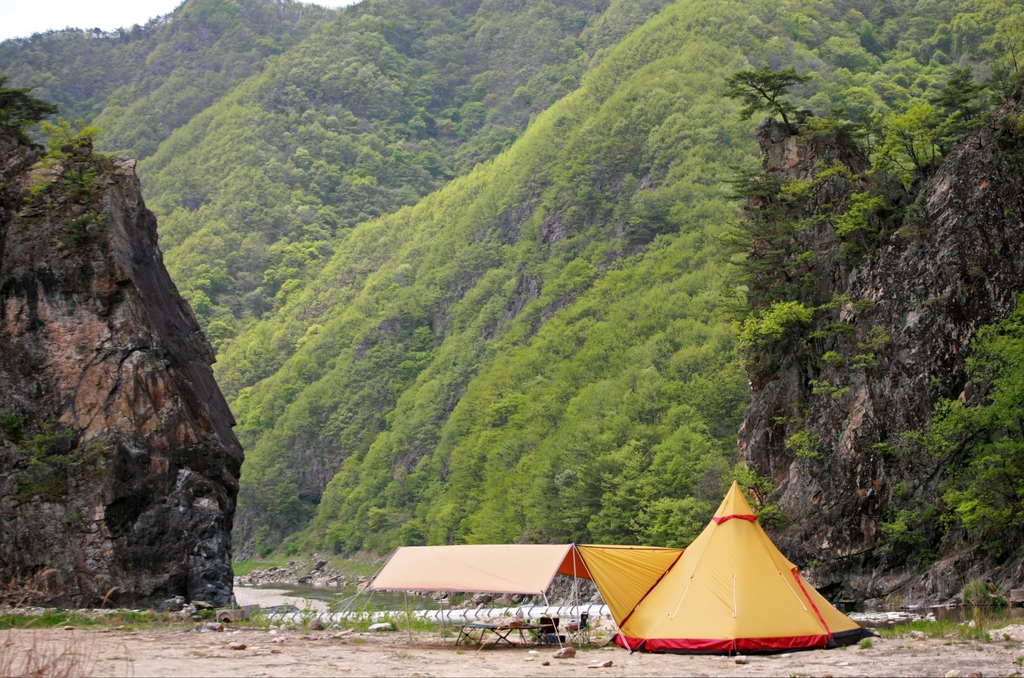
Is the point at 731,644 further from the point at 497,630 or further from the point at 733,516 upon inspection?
the point at 497,630

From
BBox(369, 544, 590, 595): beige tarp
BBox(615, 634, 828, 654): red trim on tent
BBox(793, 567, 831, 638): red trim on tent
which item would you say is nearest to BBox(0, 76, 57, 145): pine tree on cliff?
BBox(369, 544, 590, 595): beige tarp

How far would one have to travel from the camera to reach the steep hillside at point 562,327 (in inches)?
2904

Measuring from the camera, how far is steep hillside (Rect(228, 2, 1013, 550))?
7375cm

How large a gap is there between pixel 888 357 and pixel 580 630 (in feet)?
75.9

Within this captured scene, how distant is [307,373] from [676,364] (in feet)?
274

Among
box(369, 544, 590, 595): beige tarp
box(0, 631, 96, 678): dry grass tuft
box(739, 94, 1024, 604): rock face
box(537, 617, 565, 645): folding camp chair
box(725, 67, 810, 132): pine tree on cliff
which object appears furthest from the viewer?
box(725, 67, 810, 132): pine tree on cliff

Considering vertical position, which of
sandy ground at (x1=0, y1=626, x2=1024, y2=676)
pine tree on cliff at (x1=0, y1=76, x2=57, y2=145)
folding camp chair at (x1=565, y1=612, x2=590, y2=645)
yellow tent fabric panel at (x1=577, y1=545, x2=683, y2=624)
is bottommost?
folding camp chair at (x1=565, y1=612, x2=590, y2=645)

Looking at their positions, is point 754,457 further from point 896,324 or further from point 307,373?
point 307,373

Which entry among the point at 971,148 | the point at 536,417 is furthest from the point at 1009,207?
the point at 536,417

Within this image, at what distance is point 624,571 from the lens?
2400cm

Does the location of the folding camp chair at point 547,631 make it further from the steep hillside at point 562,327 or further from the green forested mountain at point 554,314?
the steep hillside at point 562,327

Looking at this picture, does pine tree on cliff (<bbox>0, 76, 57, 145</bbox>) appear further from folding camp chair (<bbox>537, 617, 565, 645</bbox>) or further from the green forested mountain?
folding camp chair (<bbox>537, 617, 565, 645</bbox>)

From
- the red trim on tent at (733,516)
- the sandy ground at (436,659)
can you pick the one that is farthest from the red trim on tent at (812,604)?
the red trim on tent at (733,516)

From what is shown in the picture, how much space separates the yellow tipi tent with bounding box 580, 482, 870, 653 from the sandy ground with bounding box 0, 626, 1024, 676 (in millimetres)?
532
